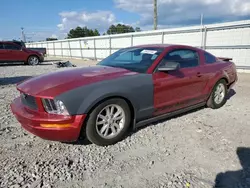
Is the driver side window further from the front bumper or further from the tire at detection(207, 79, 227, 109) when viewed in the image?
the front bumper

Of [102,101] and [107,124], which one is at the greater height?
[102,101]

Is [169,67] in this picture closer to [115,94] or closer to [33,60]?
[115,94]

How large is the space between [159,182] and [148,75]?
1642 mm

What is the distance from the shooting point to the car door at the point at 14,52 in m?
15.2

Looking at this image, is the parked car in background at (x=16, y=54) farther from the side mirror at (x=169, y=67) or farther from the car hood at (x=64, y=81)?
the side mirror at (x=169, y=67)

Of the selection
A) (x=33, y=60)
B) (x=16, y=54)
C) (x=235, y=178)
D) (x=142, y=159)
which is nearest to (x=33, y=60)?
(x=33, y=60)

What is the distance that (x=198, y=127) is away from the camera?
3.83 m

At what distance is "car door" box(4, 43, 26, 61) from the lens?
15238 mm

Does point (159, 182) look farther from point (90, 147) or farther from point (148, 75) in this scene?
point (148, 75)

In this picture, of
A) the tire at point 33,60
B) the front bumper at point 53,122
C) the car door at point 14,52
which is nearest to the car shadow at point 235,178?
the front bumper at point 53,122

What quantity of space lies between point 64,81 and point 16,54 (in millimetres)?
14688

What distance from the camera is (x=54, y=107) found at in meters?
2.73

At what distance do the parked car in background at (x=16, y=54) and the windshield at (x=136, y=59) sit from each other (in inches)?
536

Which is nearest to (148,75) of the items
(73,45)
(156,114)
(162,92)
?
(162,92)
